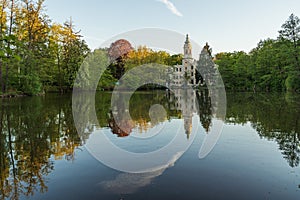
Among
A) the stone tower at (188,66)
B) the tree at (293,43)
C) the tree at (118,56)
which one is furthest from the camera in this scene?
the stone tower at (188,66)

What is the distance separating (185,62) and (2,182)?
69.3 m

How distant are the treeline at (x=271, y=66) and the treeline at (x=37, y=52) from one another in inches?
1236

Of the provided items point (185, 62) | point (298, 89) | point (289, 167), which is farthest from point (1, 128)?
point (185, 62)

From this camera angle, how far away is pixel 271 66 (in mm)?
42344

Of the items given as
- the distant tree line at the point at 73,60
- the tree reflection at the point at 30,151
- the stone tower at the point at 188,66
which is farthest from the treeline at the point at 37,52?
the stone tower at the point at 188,66

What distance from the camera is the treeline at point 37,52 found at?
2516 cm

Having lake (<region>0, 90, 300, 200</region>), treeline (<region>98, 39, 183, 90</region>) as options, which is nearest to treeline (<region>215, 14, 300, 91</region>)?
treeline (<region>98, 39, 183, 90</region>)

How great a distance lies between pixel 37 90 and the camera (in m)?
28.7

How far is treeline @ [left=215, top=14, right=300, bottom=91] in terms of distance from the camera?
109ft

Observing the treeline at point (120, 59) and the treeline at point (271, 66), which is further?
the treeline at point (120, 59)

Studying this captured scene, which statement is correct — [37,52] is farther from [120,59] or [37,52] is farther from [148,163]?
[148,163]

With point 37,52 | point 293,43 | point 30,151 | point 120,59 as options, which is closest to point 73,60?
point 37,52

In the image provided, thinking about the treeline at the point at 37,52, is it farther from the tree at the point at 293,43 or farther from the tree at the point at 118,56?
the tree at the point at 293,43

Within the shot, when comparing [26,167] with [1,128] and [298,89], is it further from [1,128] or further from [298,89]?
[298,89]
